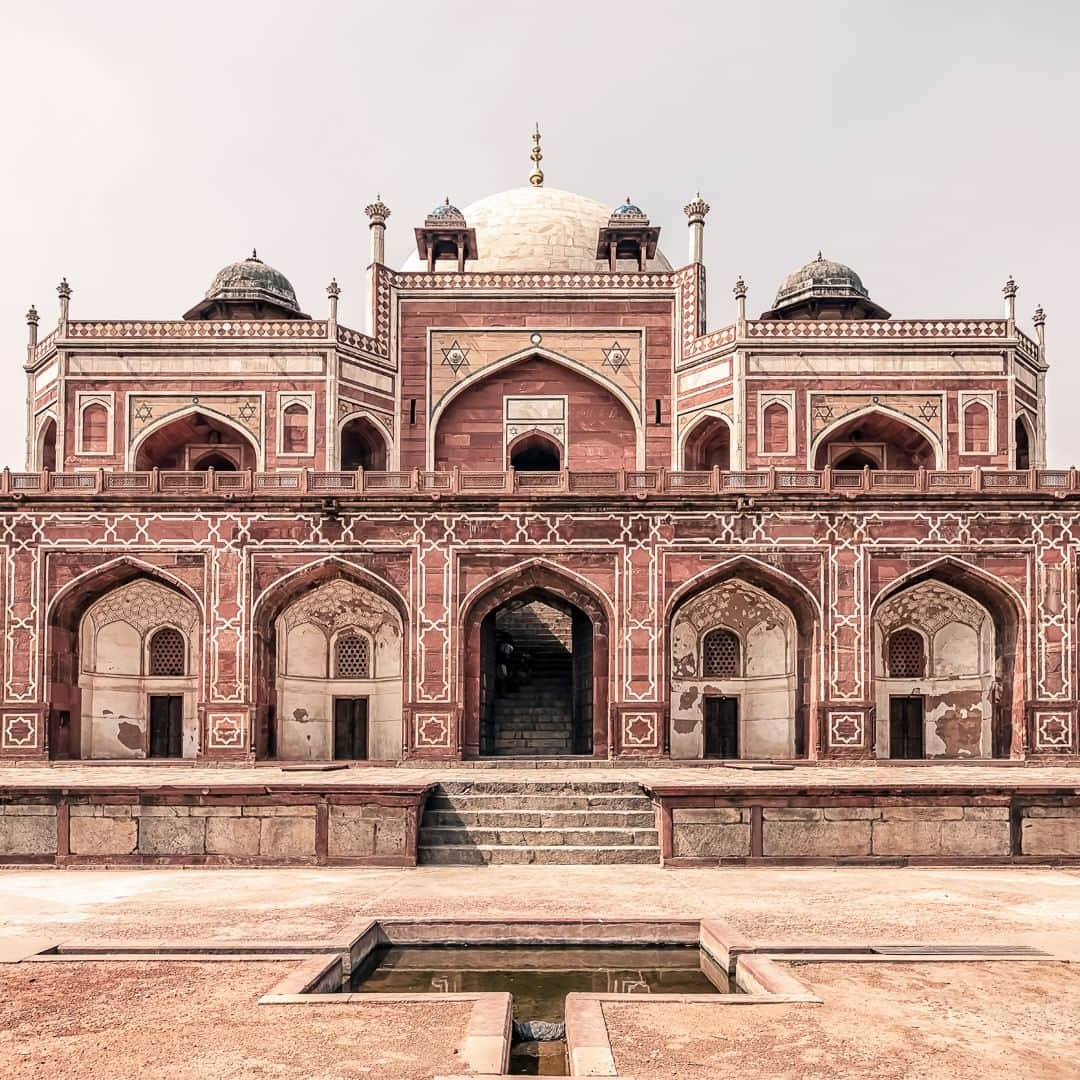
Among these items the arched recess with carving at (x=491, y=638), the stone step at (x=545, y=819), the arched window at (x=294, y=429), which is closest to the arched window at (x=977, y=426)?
the arched recess with carving at (x=491, y=638)

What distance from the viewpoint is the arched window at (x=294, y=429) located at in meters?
22.3

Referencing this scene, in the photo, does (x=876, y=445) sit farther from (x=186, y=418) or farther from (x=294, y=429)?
(x=186, y=418)

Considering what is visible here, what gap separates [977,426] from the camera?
22.3 metres

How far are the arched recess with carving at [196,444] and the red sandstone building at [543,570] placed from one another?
0.07m

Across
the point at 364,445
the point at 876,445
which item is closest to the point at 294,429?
the point at 364,445

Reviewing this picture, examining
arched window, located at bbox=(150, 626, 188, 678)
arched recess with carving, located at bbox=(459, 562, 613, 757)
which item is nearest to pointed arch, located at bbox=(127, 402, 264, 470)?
arched window, located at bbox=(150, 626, 188, 678)

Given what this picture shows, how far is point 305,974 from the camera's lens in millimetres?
6559

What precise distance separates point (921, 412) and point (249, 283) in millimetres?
13241

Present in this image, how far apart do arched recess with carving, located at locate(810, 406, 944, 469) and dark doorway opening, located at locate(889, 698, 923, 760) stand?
16.4ft

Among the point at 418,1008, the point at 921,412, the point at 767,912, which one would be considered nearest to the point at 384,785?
the point at 767,912

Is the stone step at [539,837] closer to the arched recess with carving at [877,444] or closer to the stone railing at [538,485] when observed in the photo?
the stone railing at [538,485]

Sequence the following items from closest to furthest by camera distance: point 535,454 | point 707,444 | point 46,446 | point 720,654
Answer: point 720,654 < point 46,446 < point 707,444 < point 535,454

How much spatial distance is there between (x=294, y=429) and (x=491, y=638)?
6.29 m

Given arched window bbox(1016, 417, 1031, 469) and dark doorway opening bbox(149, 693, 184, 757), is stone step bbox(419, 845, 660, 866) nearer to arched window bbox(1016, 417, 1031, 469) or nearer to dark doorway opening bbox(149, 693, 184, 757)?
dark doorway opening bbox(149, 693, 184, 757)
